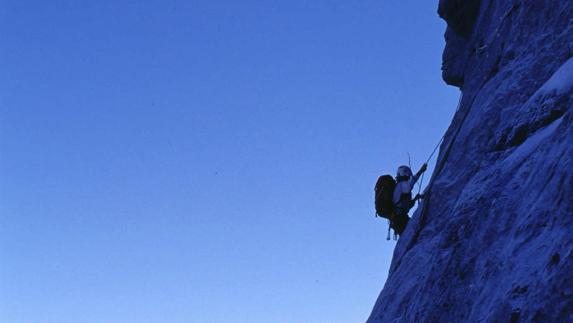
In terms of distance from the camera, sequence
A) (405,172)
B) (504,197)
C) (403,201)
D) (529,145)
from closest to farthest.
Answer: (504,197), (529,145), (403,201), (405,172)

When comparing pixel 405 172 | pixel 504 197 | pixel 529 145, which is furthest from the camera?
pixel 405 172

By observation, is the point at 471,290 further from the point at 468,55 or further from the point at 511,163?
the point at 468,55

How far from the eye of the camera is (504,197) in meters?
7.19

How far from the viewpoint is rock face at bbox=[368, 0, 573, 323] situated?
17.9 ft

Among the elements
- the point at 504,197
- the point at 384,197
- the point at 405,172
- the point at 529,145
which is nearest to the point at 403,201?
the point at 384,197

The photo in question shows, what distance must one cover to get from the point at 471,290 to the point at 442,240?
177cm

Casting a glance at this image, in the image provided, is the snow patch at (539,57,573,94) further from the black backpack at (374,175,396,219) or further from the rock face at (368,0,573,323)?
the black backpack at (374,175,396,219)

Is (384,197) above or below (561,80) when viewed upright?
above

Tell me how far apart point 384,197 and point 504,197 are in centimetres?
721

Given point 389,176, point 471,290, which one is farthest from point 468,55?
point 471,290

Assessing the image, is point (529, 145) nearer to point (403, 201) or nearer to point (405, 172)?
point (403, 201)

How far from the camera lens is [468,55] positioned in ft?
47.2

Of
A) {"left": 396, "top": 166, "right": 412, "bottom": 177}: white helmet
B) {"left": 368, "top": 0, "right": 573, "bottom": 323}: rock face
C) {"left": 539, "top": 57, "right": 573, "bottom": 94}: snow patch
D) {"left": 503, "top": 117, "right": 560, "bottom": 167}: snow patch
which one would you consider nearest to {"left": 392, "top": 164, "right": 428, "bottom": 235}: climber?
{"left": 396, "top": 166, "right": 412, "bottom": 177}: white helmet

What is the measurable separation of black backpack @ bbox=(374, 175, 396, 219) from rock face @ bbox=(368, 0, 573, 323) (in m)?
2.44
